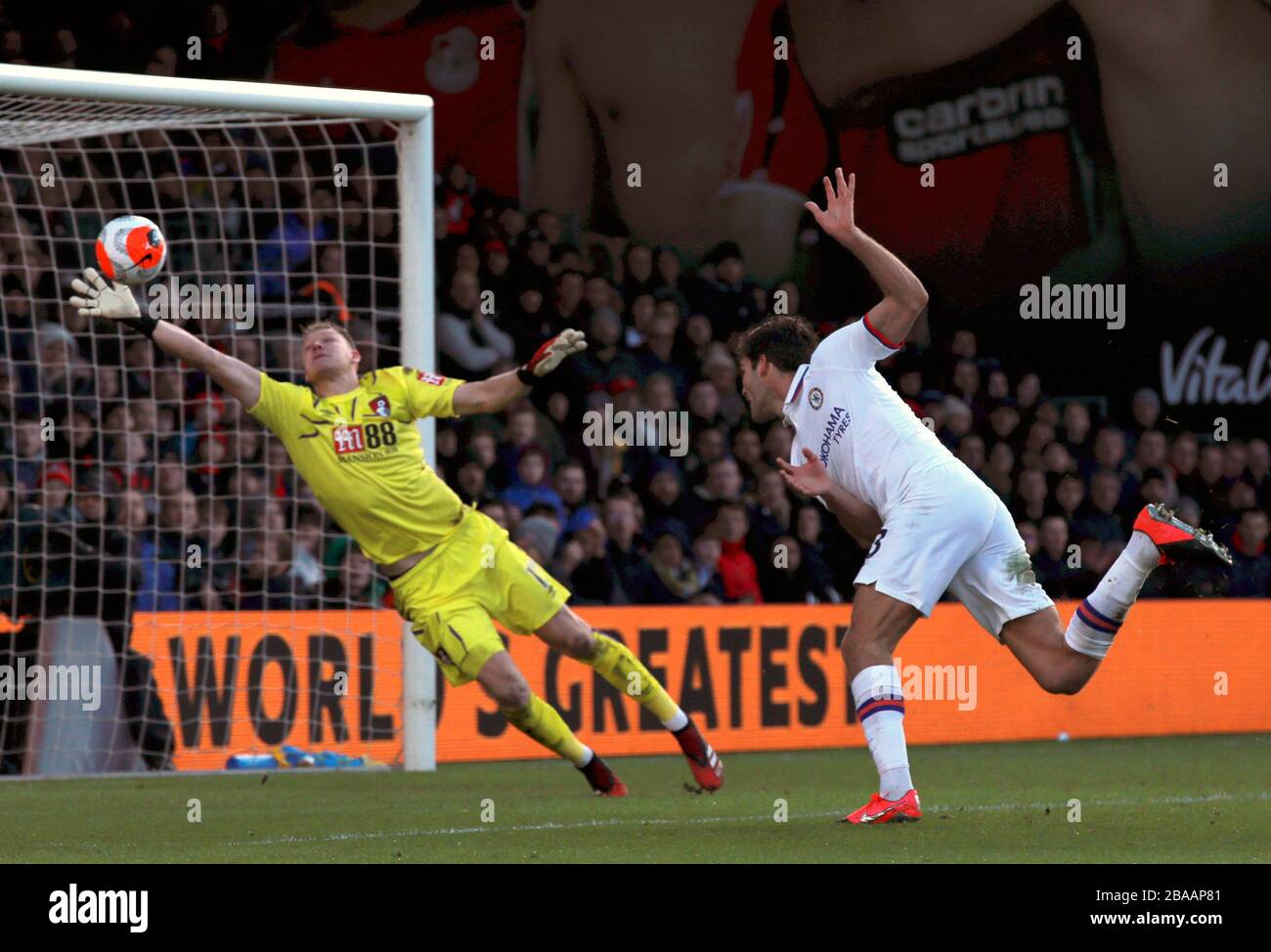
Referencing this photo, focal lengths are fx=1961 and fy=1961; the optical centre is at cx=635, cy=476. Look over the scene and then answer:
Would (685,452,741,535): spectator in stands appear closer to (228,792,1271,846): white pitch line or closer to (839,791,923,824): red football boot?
(228,792,1271,846): white pitch line

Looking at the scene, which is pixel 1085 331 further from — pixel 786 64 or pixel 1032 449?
pixel 786 64

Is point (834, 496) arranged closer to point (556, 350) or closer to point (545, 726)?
point (556, 350)

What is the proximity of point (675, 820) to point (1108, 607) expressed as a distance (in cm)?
187

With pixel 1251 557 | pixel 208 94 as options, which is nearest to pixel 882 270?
pixel 208 94

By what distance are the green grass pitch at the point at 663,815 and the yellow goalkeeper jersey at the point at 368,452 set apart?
123 cm

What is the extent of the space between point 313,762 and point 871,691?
16.6 ft

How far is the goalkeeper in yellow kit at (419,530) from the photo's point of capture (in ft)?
28.9

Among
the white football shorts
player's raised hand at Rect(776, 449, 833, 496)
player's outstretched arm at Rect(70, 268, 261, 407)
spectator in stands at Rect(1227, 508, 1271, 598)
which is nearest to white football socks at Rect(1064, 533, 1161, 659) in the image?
the white football shorts

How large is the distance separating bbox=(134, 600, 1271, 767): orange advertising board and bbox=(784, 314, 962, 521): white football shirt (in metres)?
4.84

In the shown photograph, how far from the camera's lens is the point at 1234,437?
17391 millimetres

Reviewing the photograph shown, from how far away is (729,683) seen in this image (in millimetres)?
12641
